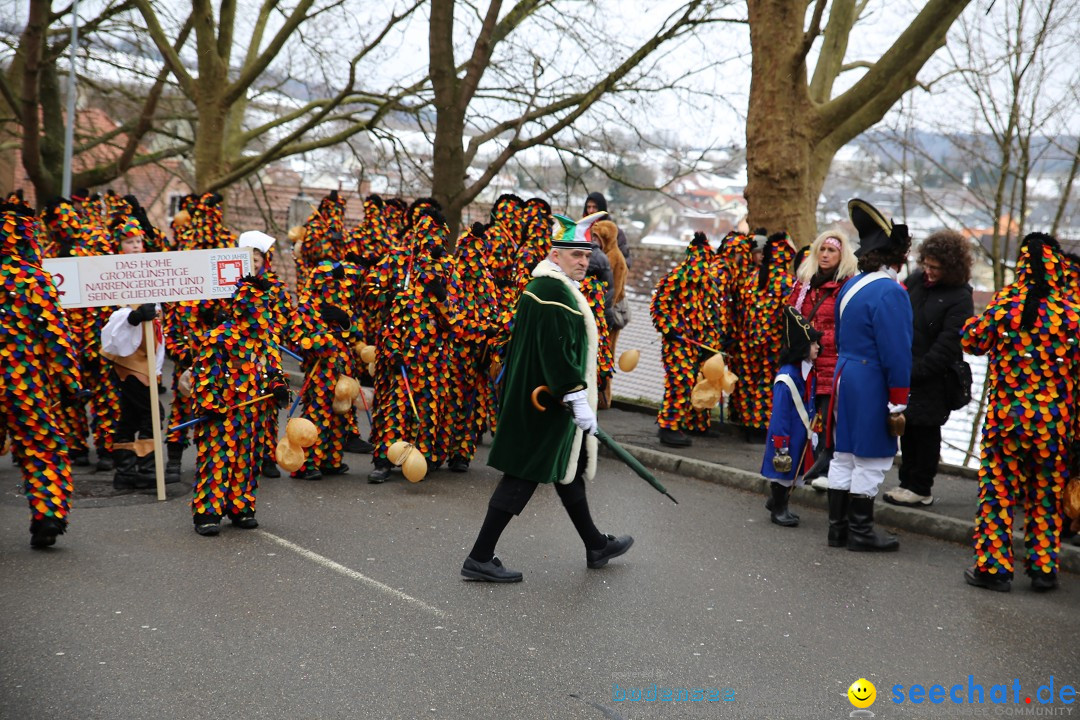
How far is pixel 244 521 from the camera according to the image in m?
6.87

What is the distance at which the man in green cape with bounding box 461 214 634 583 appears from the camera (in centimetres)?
575

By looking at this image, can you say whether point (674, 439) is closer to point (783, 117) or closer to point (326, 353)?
point (326, 353)

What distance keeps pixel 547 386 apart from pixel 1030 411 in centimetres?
259

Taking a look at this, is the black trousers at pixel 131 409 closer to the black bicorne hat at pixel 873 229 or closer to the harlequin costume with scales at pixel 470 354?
the harlequin costume with scales at pixel 470 354

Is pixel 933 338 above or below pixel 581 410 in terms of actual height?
above

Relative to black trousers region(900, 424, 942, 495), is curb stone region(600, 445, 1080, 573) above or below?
below

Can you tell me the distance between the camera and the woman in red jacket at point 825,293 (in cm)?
733

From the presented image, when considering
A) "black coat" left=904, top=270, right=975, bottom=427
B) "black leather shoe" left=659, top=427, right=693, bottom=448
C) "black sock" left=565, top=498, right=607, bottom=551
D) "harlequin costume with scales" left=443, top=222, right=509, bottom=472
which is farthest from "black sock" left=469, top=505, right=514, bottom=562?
"black leather shoe" left=659, top=427, right=693, bottom=448

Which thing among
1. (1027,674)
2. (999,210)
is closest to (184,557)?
(1027,674)

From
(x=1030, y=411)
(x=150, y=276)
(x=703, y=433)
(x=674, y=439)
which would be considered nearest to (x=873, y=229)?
(x=1030, y=411)

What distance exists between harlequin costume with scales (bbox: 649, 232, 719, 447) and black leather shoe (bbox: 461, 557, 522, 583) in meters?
4.13

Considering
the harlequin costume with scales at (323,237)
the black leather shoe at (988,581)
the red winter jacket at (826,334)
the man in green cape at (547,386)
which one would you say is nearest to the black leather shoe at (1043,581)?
the black leather shoe at (988,581)

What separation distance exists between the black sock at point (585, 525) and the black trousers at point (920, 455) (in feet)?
8.97

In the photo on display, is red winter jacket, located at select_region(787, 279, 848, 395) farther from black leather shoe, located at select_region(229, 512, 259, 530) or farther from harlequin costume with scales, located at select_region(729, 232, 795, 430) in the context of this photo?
black leather shoe, located at select_region(229, 512, 259, 530)
